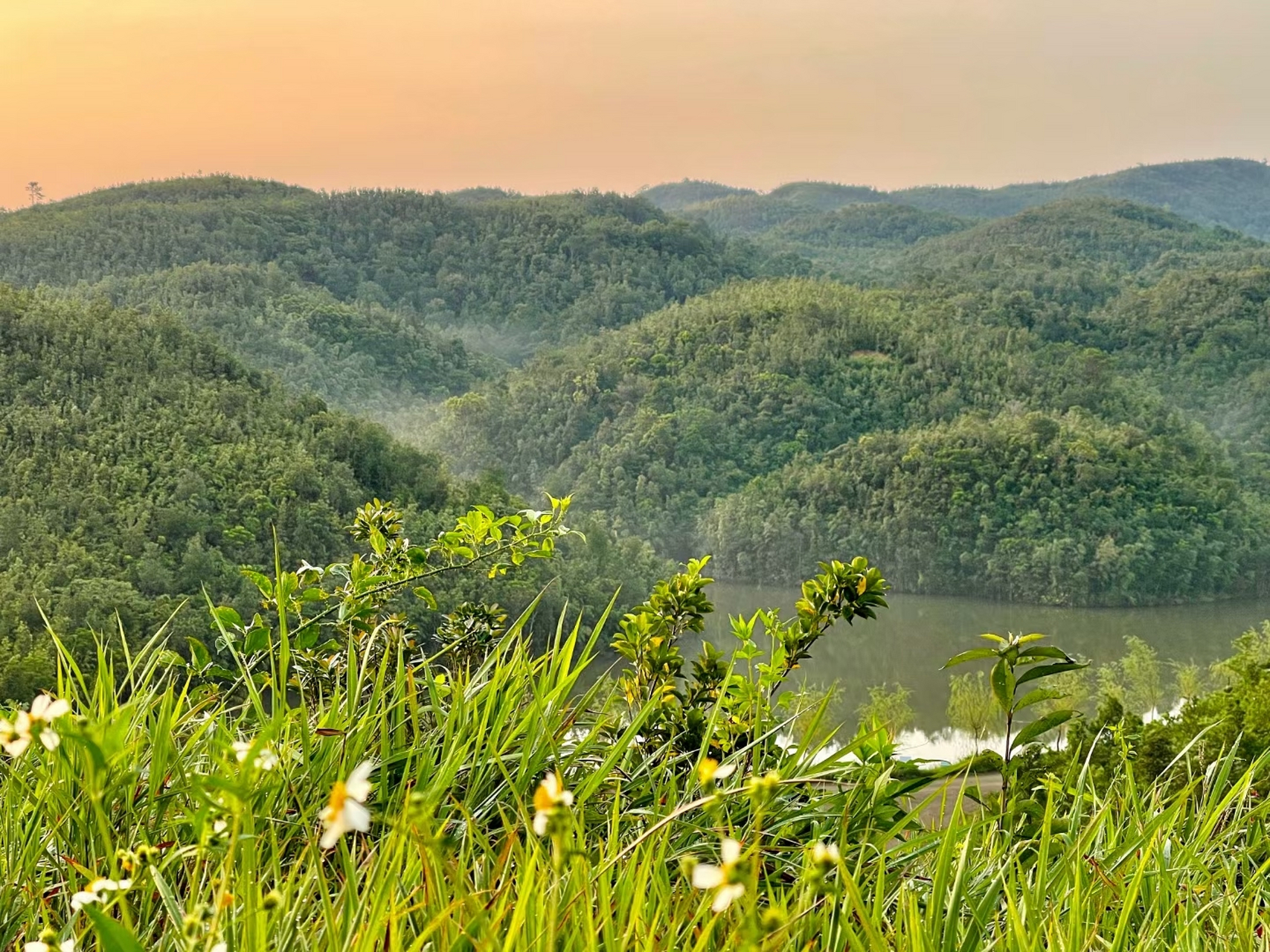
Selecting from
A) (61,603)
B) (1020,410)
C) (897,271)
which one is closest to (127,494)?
(61,603)

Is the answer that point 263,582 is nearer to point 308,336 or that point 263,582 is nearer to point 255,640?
point 255,640

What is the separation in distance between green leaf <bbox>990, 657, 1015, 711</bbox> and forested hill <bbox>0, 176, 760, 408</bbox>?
164ft

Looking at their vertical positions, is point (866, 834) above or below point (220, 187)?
below

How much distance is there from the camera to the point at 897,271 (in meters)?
64.0

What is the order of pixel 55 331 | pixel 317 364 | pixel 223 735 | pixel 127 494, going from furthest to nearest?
pixel 317 364 → pixel 55 331 → pixel 127 494 → pixel 223 735

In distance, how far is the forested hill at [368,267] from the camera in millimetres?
51062

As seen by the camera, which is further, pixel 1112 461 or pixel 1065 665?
pixel 1112 461

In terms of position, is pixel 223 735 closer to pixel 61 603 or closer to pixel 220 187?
pixel 61 603

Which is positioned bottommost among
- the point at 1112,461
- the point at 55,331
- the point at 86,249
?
the point at 1112,461

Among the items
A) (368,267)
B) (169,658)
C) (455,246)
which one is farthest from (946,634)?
(455,246)

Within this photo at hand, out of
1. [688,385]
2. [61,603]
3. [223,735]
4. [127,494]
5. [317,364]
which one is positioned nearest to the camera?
[223,735]

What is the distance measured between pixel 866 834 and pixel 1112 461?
33480 millimetres

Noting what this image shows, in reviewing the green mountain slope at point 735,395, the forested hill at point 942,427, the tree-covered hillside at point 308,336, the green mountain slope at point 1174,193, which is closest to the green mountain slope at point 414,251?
the tree-covered hillside at point 308,336

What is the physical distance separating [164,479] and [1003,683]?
23.2 m
